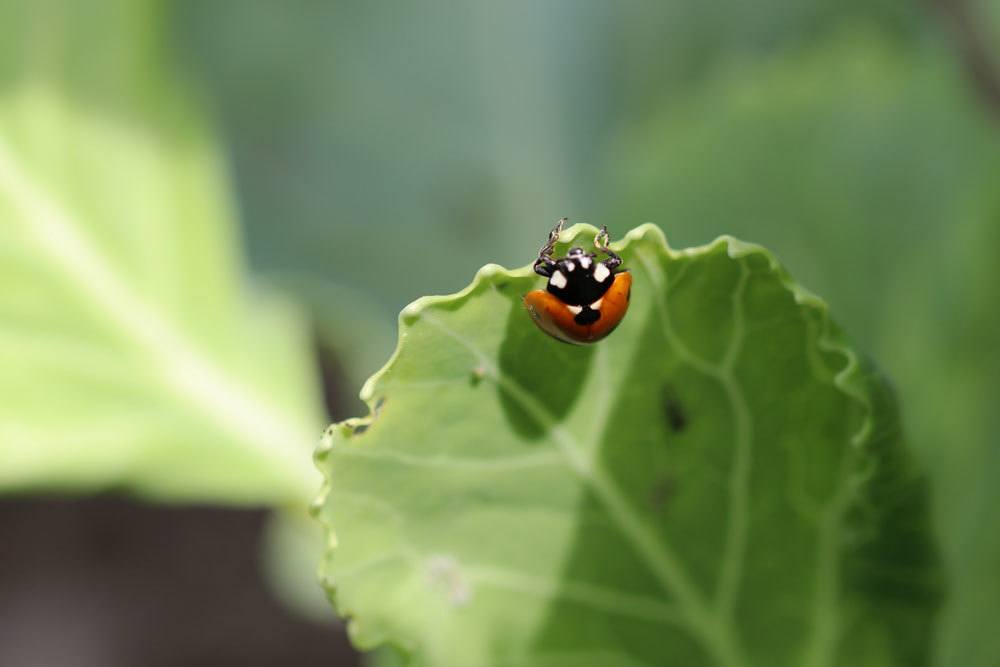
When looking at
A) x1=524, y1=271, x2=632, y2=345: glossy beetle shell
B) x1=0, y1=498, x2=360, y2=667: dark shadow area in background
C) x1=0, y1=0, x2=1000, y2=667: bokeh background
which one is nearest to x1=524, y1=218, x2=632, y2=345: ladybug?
x1=524, y1=271, x2=632, y2=345: glossy beetle shell

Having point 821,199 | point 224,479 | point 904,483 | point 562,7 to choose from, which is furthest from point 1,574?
point 904,483

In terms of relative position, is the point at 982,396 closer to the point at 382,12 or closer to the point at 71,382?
the point at 71,382

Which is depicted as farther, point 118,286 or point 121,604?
point 121,604

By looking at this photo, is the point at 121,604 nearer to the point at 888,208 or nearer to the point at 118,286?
the point at 118,286

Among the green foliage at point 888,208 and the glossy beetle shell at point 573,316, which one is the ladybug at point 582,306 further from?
the green foliage at point 888,208

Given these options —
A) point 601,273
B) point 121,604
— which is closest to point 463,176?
point 601,273

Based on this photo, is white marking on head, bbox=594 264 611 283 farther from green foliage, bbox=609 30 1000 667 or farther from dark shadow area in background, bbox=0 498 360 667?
dark shadow area in background, bbox=0 498 360 667
